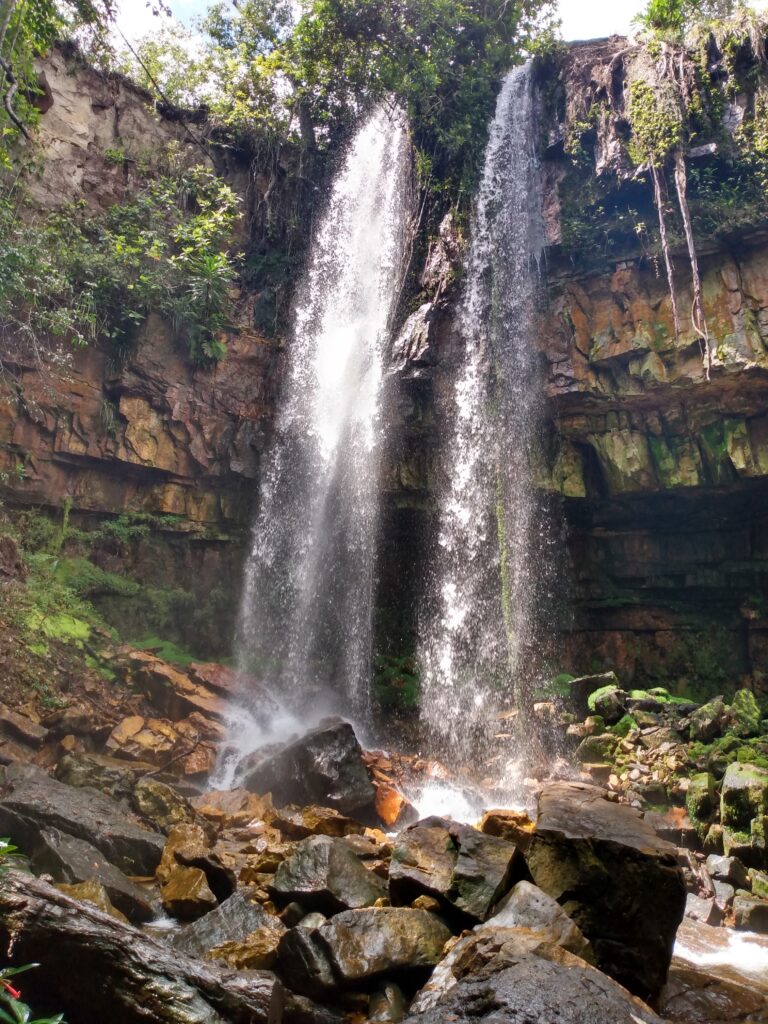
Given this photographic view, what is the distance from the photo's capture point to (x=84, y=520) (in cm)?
1388

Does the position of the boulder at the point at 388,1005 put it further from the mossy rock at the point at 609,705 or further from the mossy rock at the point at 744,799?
the mossy rock at the point at 609,705

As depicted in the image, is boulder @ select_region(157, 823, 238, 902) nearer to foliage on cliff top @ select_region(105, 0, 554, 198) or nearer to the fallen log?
the fallen log

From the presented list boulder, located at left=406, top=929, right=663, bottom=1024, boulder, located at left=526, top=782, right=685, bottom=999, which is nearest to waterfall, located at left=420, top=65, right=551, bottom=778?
boulder, located at left=526, top=782, right=685, bottom=999

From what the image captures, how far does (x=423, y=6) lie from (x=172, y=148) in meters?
6.96

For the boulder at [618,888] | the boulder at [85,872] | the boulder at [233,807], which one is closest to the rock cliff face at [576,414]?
the boulder at [233,807]

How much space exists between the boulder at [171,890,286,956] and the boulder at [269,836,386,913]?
0.73 feet

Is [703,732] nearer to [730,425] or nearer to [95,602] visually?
[730,425]

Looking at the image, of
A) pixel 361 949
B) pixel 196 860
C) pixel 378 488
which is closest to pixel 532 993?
pixel 361 949

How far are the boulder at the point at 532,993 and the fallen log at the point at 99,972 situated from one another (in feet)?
3.63

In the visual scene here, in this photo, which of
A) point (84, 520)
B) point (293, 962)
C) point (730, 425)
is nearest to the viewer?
point (293, 962)

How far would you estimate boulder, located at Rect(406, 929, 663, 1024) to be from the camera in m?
2.77

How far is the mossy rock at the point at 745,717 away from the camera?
924 centimetres

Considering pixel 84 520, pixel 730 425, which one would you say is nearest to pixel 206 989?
pixel 84 520

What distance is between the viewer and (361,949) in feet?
12.9
